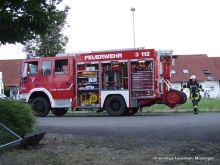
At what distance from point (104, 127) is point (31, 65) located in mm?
8685

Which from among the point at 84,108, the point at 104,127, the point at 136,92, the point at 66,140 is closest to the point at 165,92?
the point at 136,92

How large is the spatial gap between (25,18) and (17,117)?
6.01 ft

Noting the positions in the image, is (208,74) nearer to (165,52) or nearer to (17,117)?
(165,52)

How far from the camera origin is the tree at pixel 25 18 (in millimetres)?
8734

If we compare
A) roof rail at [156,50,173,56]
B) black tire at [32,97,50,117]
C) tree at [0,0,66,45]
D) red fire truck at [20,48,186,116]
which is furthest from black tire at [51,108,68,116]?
tree at [0,0,66,45]

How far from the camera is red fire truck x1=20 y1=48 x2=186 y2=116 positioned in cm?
1850

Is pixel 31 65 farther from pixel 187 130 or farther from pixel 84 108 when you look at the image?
pixel 187 130

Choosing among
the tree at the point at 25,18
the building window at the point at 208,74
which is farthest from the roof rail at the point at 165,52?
the building window at the point at 208,74

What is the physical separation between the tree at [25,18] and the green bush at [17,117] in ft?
4.03

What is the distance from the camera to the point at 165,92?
19.1 metres

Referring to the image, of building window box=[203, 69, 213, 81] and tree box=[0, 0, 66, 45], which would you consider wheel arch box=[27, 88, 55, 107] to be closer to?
tree box=[0, 0, 66, 45]

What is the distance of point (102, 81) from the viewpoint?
62.2 ft

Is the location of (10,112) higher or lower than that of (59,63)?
lower

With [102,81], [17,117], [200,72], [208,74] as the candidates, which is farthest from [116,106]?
[208,74]
